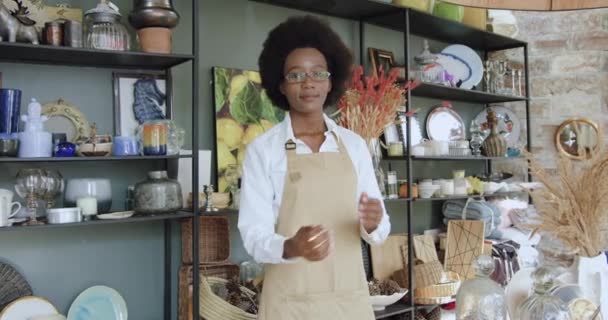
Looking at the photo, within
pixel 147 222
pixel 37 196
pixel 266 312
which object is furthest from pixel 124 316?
pixel 266 312

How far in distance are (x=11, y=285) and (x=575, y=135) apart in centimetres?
336

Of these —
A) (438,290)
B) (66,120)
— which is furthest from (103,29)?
(438,290)

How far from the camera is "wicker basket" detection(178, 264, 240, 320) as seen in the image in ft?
7.30

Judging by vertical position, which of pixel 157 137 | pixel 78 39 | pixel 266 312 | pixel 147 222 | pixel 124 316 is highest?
pixel 78 39

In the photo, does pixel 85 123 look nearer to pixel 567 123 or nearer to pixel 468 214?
pixel 468 214

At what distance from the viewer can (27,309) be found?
189 cm

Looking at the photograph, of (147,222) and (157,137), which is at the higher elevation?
(157,137)

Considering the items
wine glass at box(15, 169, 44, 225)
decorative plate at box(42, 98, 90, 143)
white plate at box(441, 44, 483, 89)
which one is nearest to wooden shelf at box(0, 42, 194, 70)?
decorative plate at box(42, 98, 90, 143)

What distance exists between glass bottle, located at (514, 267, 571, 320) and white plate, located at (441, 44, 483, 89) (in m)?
2.49

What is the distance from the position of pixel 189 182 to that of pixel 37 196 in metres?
0.61

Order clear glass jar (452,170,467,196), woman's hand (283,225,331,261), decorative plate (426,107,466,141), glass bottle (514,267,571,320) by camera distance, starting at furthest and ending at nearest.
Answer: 1. decorative plate (426,107,466,141)
2. clear glass jar (452,170,467,196)
3. woman's hand (283,225,331,261)
4. glass bottle (514,267,571,320)

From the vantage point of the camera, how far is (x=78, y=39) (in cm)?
193

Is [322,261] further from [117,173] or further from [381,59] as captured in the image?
[381,59]

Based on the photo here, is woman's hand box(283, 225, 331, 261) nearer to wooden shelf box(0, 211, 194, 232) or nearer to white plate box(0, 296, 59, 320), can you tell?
wooden shelf box(0, 211, 194, 232)
